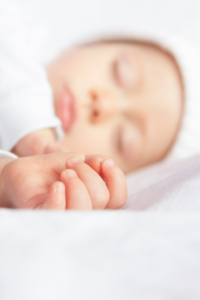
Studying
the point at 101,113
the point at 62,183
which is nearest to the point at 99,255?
the point at 62,183

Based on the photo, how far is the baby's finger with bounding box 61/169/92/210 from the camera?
1.34ft

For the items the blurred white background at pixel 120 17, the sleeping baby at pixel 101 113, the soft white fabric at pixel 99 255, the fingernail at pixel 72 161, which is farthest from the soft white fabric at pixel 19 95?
the blurred white background at pixel 120 17

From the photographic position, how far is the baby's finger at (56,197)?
0.39m

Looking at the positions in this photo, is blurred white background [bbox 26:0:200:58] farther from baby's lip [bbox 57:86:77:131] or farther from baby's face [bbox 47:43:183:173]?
baby's lip [bbox 57:86:77:131]

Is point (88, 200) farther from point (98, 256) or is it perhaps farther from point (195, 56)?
point (195, 56)

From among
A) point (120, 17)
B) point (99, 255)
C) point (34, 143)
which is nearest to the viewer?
point (99, 255)

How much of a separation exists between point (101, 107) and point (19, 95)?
0.32 meters

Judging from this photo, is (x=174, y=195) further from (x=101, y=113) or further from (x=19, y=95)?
(x=101, y=113)

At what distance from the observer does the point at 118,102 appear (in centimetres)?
109

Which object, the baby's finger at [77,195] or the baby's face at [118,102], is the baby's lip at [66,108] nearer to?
the baby's face at [118,102]

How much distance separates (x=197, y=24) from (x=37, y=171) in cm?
145

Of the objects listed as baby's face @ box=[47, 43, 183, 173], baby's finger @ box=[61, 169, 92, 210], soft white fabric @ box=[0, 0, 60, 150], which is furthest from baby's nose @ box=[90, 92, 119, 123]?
baby's finger @ box=[61, 169, 92, 210]

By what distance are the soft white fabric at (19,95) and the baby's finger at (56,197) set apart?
38 cm

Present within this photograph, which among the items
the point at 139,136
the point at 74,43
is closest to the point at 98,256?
the point at 139,136
